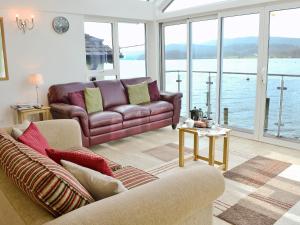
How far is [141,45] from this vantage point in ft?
20.3

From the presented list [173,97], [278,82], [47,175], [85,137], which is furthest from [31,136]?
[278,82]

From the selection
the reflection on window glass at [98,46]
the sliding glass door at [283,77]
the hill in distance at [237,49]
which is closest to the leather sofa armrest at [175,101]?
the hill in distance at [237,49]

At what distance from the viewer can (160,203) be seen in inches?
47.0

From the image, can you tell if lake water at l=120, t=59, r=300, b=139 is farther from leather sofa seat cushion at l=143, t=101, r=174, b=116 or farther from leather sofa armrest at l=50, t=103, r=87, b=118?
leather sofa armrest at l=50, t=103, r=87, b=118

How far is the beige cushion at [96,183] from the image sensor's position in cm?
126

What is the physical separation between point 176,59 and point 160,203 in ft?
16.4

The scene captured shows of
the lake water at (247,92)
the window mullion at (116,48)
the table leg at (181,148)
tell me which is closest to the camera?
the table leg at (181,148)

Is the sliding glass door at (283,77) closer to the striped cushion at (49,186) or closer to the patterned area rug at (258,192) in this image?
the patterned area rug at (258,192)

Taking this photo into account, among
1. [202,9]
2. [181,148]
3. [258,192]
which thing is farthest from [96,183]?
Answer: [202,9]

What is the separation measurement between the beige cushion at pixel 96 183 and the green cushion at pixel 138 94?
3.55 metres

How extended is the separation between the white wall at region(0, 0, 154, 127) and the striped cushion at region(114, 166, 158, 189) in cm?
291

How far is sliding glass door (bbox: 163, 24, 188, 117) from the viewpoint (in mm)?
5688

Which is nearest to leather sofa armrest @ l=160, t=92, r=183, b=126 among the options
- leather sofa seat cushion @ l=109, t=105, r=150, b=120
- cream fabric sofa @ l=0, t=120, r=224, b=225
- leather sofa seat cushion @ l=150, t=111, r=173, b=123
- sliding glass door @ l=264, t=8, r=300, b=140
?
leather sofa seat cushion @ l=150, t=111, r=173, b=123

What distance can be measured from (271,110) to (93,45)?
3386 millimetres
